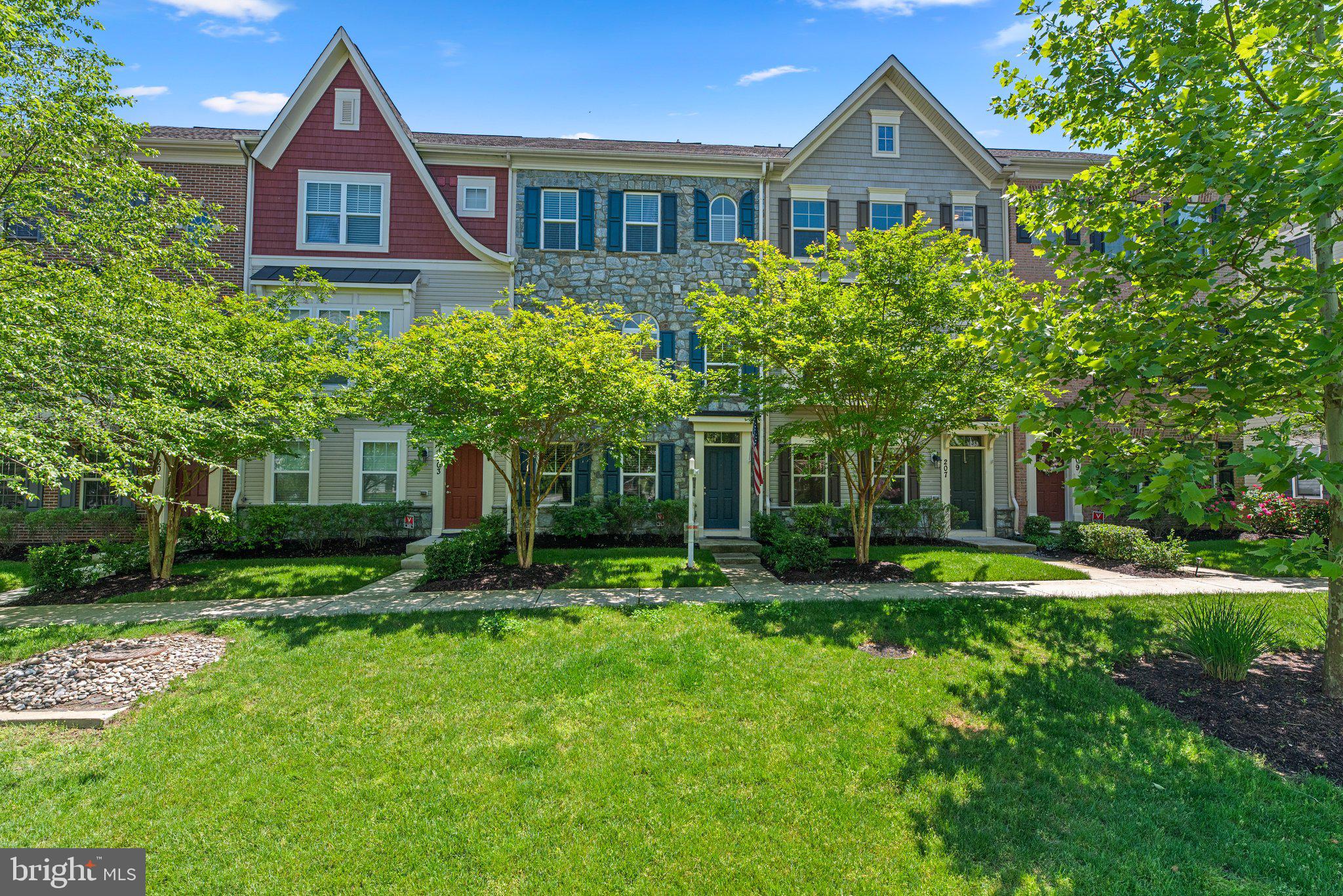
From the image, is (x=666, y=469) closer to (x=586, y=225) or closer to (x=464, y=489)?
(x=464, y=489)

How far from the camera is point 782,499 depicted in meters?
14.4

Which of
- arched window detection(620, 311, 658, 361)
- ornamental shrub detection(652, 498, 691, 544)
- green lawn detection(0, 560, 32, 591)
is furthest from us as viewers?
arched window detection(620, 311, 658, 361)

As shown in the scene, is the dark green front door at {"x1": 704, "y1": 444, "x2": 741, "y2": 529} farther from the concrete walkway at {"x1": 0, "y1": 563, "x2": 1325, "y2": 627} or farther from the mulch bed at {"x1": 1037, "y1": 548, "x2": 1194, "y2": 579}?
the mulch bed at {"x1": 1037, "y1": 548, "x2": 1194, "y2": 579}

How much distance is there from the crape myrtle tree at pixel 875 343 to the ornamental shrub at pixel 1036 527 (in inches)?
228

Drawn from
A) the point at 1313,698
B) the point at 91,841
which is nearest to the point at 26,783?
the point at 91,841

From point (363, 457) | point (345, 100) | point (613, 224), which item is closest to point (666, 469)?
point (613, 224)

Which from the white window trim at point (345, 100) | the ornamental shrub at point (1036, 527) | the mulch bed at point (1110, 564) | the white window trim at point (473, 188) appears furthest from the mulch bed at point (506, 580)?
the white window trim at point (345, 100)

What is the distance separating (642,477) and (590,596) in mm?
5910

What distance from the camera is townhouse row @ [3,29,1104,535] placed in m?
13.4

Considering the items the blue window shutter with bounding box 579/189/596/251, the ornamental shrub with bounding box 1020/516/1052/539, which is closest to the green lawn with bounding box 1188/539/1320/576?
the ornamental shrub with bounding box 1020/516/1052/539

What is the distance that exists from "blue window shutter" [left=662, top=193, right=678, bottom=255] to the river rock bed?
39.4 feet

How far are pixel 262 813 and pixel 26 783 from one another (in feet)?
5.84

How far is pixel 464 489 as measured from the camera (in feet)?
45.1

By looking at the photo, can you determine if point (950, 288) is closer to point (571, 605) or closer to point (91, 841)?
point (571, 605)
